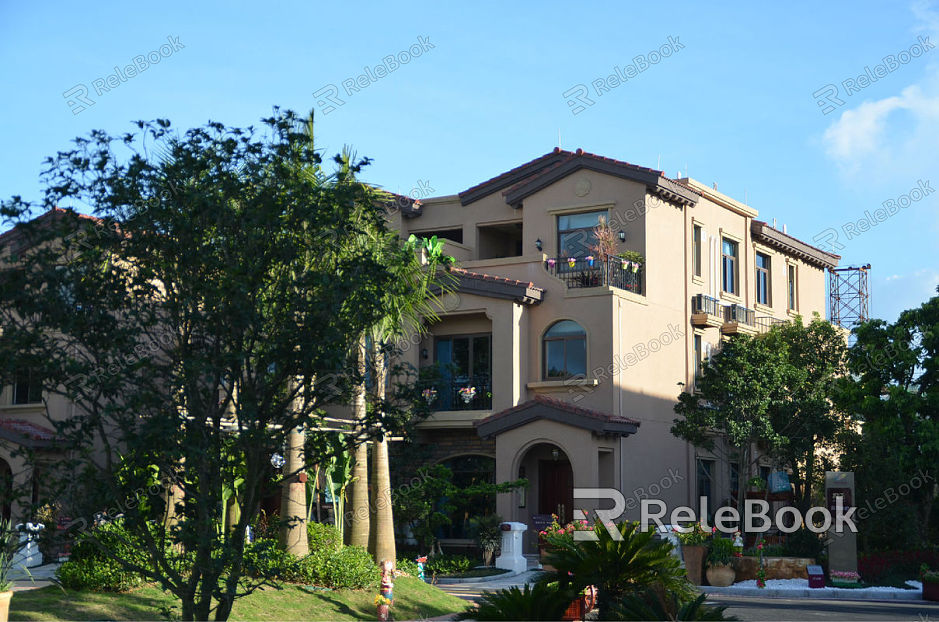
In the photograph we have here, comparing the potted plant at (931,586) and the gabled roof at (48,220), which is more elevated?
the gabled roof at (48,220)

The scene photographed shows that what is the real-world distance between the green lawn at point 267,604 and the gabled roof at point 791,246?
22248 mm

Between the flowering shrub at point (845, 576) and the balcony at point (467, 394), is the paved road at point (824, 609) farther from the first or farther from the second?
the balcony at point (467, 394)

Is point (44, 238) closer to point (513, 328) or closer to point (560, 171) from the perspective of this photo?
point (513, 328)

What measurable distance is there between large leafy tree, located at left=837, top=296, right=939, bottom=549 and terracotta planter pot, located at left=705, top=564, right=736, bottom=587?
13.6 ft

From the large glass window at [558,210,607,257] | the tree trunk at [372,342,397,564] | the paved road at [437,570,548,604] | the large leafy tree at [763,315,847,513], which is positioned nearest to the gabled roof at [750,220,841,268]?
the large leafy tree at [763,315,847,513]

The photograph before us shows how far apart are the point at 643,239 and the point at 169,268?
23.8 metres

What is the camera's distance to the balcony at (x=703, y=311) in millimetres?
33844

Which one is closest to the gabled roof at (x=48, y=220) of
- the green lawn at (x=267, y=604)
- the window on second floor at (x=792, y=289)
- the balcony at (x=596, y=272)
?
the green lawn at (x=267, y=604)

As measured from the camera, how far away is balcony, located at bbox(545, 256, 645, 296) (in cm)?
3133

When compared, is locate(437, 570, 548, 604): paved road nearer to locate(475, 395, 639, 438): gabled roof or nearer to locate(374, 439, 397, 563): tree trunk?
locate(374, 439, 397, 563): tree trunk

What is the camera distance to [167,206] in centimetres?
960

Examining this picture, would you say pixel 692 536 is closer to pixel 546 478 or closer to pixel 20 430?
pixel 546 478

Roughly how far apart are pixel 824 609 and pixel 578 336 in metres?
12.4

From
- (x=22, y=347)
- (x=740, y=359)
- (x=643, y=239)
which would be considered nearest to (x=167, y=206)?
(x=22, y=347)
